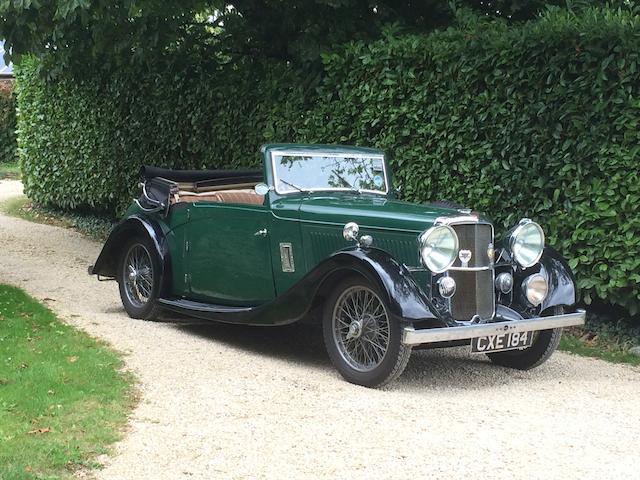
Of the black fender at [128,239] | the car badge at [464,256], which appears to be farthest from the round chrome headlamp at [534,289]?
the black fender at [128,239]

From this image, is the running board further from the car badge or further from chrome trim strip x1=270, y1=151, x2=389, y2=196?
the car badge

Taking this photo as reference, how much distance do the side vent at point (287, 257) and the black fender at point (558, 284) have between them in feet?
6.09

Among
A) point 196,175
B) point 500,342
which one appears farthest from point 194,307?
point 500,342

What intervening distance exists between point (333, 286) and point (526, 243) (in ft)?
4.77

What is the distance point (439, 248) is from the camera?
6066 mm

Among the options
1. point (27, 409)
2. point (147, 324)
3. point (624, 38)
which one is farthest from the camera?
point (147, 324)

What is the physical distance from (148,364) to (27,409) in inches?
52.4

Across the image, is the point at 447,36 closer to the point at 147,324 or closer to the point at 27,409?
the point at 147,324

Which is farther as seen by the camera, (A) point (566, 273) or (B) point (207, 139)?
(B) point (207, 139)

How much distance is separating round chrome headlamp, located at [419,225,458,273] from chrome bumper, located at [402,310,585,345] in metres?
0.45

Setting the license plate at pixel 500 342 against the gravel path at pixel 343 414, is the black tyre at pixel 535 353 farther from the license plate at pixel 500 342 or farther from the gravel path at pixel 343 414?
the license plate at pixel 500 342

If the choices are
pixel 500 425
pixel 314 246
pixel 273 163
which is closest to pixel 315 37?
pixel 273 163

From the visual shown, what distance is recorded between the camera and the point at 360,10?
34.6 feet

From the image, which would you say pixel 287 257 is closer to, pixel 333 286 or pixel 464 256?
pixel 333 286
